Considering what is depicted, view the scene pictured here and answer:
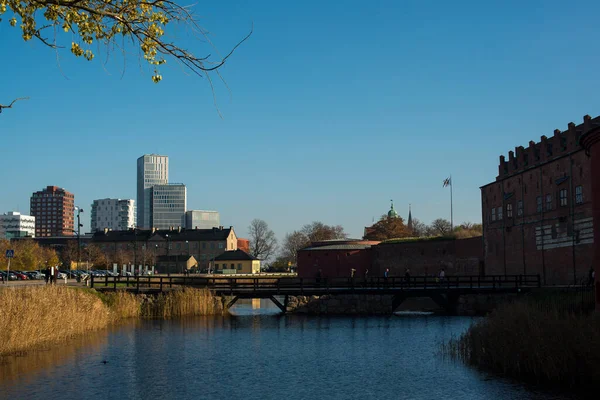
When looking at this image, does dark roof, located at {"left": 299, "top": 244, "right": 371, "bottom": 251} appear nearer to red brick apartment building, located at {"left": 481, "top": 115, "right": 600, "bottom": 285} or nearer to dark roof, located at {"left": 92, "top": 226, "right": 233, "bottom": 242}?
red brick apartment building, located at {"left": 481, "top": 115, "right": 600, "bottom": 285}

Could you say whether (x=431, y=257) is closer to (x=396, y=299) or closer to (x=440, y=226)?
(x=396, y=299)

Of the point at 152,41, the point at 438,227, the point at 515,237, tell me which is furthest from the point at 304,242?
the point at 152,41

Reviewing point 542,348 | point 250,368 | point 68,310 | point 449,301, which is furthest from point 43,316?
point 449,301

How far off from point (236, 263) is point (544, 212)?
2826 inches

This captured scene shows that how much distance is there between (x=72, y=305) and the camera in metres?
28.0

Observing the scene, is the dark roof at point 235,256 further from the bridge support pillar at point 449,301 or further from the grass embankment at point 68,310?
the grass embankment at point 68,310

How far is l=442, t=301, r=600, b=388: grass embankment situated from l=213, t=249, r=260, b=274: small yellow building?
92.7 metres

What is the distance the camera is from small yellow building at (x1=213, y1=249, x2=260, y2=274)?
112625 millimetres

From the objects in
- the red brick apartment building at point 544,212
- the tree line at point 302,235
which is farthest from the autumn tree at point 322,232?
the red brick apartment building at point 544,212

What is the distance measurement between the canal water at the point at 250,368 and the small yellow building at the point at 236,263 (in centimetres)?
8090

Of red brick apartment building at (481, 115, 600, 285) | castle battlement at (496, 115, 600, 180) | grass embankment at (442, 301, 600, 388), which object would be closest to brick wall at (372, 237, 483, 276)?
→ red brick apartment building at (481, 115, 600, 285)

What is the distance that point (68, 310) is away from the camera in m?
27.2

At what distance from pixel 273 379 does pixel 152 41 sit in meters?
11.2

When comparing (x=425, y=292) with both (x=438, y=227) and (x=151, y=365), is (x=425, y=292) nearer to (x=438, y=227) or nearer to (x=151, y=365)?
(x=151, y=365)
